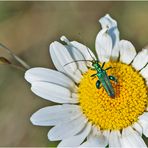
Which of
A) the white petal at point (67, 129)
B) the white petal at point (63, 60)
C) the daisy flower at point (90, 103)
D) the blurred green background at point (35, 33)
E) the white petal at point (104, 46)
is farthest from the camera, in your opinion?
the blurred green background at point (35, 33)

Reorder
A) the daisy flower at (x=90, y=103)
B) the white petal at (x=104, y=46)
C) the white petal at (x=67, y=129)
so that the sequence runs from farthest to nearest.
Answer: the white petal at (x=104, y=46)
the daisy flower at (x=90, y=103)
the white petal at (x=67, y=129)

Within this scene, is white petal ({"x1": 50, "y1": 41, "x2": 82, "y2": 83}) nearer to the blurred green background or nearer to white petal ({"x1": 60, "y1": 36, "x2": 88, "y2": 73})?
white petal ({"x1": 60, "y1": 36, "x2": 88, "y2": 73})

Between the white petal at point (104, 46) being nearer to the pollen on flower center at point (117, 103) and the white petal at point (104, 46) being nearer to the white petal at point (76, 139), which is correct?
the pollen on flower center at point (117, 103)

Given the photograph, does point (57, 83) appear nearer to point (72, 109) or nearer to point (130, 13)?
point (72, 109)

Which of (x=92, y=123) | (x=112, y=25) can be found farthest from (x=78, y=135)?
(x=112, y=25)

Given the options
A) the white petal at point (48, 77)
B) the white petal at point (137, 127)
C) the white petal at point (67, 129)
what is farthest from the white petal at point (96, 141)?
the white petal at point (48, 77)

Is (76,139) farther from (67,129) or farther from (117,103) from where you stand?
(117,103)

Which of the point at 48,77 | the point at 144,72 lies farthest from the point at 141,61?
the point at 48,77
